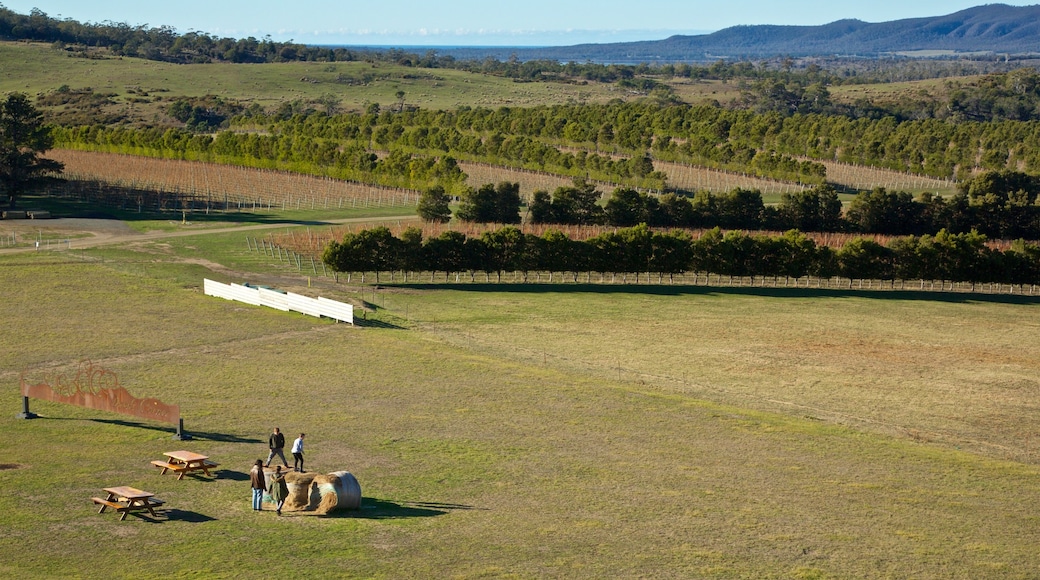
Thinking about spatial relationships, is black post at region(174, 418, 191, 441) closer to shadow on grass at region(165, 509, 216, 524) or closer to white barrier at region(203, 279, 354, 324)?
shadow on grass at region(165, 509, 216, 524)

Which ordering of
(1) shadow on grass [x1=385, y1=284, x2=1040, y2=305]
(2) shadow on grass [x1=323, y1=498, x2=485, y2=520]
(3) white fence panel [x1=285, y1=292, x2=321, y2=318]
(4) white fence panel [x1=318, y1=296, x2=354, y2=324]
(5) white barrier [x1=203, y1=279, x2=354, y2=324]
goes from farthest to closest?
1. (1) shadow on grass [x1=385, y1=284, x2=1040, y2=305]
2. (3) white fence panel [x1=285, y1=292, x2=321, y2=318]
3. (5) white barrier [x1=203, y1=279, x2=354, y2=324]
4. (4) white fence panel [x1=318, y1=296, x2=354, y2=324]
5. (2) shadow on grass [x1=323, y1=498, x2=485, y2=520]

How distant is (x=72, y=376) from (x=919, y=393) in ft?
141

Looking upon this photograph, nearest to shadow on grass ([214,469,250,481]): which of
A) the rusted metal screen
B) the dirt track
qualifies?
the rusted metal screen

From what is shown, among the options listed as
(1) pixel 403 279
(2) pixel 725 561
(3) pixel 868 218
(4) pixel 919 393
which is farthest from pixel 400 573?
(3) pixel 868 218

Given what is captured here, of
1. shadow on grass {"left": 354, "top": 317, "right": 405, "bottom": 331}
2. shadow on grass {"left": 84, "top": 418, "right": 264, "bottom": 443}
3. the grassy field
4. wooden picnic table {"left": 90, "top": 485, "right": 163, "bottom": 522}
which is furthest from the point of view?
shadow on grass {"left": 354, "top": 317, "right": 405, "bottom": 331}

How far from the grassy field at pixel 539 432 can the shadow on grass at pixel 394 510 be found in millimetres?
138

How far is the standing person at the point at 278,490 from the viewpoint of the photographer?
3597 cm

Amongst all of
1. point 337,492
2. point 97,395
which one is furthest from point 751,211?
point 337,492

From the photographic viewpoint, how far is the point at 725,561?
109ft

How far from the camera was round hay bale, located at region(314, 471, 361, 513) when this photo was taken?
36094 mm

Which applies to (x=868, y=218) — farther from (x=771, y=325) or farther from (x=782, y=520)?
(x=782, y=520)

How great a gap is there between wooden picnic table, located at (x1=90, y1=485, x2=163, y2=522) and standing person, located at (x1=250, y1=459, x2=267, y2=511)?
9.47ft

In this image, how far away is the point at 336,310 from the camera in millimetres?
70688

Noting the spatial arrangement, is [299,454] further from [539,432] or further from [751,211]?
[751,211]
